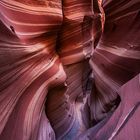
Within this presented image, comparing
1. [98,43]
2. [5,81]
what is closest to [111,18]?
[98,43]

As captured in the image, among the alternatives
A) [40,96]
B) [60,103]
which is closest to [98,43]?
[60,103]

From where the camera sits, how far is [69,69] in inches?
69.1

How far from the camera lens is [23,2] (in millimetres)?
1078

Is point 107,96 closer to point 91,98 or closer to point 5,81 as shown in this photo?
point 91,98

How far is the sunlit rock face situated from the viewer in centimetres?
92

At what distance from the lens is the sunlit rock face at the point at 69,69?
92cm

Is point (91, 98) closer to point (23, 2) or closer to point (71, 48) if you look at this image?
point (71, 48)

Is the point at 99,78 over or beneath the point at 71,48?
beneath

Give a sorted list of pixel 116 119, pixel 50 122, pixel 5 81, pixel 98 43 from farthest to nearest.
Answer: pixel 98 43, pixel 50 122, pixel 116 119, pixel 5 81

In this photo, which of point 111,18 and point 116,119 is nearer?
point 116,119

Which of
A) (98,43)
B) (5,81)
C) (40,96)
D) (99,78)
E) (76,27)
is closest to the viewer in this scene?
(5,81)

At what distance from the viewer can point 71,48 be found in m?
1.68

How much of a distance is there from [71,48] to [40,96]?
1.92ft

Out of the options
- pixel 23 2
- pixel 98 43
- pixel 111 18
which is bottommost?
pixel 98 43
